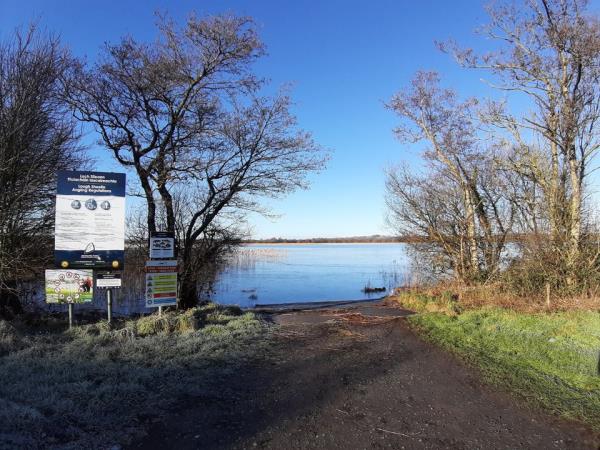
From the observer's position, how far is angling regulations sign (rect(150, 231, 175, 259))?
9365 millimetres

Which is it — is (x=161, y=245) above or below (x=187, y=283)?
above

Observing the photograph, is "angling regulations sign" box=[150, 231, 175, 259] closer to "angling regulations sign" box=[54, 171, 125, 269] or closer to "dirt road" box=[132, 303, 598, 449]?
"angling regulations sign" box=[54, 171, 125, 269]

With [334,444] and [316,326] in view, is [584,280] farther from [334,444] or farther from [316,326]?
[334,444]

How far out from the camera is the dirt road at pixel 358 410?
413 centimetres

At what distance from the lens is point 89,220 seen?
8633mm

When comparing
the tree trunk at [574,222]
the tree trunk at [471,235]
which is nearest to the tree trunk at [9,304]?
the tree trunk at [574,222]

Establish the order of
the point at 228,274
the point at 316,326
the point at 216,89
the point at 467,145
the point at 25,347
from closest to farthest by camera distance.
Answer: the point at 25,347 → the point at 316,326 → the point at 216,89 → the point at 467,145 → the point at 228,274

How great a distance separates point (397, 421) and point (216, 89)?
33.4 ft

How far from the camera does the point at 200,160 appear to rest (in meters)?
12.9

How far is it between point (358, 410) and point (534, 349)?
387 centimetres

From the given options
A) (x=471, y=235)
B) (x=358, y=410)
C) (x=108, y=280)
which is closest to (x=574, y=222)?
(x=471, y=235)

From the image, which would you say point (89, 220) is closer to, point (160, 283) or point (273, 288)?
point (160, 283)

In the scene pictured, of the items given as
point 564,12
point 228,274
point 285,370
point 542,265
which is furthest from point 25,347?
point 228,274

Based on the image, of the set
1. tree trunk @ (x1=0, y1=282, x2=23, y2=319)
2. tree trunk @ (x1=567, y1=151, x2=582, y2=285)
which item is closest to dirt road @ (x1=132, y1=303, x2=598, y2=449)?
tree trunk @ (x1=0, y1=282, x2=23, y2=319)
